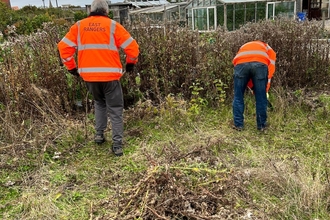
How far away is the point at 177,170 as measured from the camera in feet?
10.8

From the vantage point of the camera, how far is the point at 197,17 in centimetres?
2116

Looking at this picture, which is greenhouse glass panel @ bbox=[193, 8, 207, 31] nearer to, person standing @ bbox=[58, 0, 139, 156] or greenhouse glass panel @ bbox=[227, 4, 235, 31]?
greenhouse glass panel @ bbox=[227, 4, 235, 31]

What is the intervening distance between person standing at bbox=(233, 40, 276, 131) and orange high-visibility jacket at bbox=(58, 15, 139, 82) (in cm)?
156

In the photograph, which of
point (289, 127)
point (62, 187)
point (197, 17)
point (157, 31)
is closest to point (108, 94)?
point (62, 187)

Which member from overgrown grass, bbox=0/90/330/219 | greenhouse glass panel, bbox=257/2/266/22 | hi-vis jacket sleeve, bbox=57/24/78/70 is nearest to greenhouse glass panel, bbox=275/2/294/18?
greenhouse glass panel, bbox=257/2/266/22

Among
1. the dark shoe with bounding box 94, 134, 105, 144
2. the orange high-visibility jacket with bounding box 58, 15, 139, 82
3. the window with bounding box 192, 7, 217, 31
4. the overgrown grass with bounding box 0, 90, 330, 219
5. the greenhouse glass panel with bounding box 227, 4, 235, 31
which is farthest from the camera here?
the window with bounding box 192, 7, 217, 31

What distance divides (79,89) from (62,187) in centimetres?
239

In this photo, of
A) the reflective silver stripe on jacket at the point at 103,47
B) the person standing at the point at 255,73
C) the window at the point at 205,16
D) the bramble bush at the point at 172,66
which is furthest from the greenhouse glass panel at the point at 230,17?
the reflective silver stripe on jacket at the point at 103,47

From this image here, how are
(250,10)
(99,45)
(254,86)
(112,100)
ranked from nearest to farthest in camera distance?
(99,45) → (112,100) → (254,86) → (250,10)

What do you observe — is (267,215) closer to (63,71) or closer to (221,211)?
(221,211)

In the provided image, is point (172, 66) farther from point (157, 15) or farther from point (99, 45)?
point (157, 15)

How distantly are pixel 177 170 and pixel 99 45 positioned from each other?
179 centimetres

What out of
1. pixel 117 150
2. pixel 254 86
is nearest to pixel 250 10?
pixel 254 86

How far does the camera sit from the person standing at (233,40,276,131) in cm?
459
